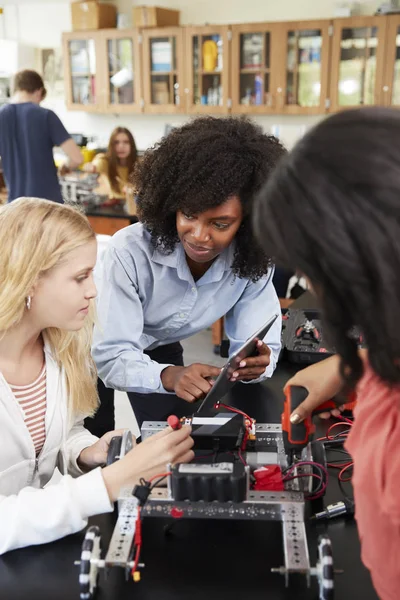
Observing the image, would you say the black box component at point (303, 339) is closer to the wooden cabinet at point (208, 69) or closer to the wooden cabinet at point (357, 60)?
the wooden cabinet at point (357, 60)

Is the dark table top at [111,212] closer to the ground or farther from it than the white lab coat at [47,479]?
farther from it

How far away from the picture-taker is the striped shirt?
118 cm

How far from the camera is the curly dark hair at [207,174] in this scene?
4.44 feet

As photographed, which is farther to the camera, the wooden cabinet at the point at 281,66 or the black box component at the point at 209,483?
the wooden cabinet at the point at 281,66

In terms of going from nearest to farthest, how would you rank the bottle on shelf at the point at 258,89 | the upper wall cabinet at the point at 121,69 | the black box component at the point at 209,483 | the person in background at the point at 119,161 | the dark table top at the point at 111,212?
the black box component at the point at 209,483
the dark table top at the point at 111,212
the person in background at the point at 119,161
the bottle on shelf at the point at 258,89
the upper wall cabinet at the point at 121,69

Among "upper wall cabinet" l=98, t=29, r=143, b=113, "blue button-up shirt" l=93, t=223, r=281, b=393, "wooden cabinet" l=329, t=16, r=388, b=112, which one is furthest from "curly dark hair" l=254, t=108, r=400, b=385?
"upper wall cabinet" l=98, t=29, r=143, b=113

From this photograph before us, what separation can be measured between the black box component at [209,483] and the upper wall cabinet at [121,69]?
4.63 m

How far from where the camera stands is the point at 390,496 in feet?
2.13

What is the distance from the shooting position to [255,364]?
1.37 metres

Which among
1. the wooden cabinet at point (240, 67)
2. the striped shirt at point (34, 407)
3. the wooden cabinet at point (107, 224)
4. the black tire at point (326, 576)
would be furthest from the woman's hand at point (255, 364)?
the wooden cabinet at point (240, 67)

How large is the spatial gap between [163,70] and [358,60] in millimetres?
1560

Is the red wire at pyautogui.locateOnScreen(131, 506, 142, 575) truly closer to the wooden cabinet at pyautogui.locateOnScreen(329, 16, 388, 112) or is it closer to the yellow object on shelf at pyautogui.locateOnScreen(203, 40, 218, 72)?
the wooden cabinet at pyautogui.locateOnScreen(329, 16, 388, 112)

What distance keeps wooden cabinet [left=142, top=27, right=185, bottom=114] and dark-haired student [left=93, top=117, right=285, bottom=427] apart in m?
3.62

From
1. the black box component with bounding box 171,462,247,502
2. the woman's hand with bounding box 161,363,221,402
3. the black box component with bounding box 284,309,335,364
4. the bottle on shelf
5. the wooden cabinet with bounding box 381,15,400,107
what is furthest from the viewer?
the bottle on shelf
